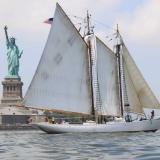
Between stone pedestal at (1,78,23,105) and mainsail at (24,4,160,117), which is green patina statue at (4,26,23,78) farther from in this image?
mainsail at (24,4,160,117)

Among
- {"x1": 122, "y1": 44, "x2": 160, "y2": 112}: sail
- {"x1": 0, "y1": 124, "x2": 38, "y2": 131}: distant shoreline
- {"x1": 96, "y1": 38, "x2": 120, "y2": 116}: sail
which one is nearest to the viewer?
{"x1": 122, "y1": 44, "x2": 160, "y2": 112}: sail

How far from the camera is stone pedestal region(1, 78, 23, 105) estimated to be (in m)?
164

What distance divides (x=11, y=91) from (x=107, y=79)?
87.1m

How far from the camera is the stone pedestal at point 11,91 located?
16394 cm

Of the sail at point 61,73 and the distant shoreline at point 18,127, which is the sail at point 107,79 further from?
the distant shoreline at point 18,127

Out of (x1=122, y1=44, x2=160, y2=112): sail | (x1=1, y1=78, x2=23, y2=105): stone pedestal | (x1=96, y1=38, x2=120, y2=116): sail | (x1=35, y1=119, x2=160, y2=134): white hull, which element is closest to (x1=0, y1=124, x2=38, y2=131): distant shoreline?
(x1=1, y1=78, x2=23, y2=105): stone pedestal

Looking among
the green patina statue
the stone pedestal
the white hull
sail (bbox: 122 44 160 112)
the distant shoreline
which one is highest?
the green patina statue

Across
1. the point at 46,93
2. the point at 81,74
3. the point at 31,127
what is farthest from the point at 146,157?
the point at 31,127

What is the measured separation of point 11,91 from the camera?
164000 mm

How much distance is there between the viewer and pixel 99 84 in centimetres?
7900

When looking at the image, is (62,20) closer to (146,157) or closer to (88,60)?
(88,60)

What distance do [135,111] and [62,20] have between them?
55.1 feet

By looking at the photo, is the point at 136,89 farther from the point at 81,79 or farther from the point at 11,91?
the point at 11,91

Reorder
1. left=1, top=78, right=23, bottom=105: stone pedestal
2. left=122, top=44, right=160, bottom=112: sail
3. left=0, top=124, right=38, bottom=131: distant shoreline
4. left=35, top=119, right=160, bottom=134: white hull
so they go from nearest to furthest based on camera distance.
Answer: left=122, top=44, right=160, bottom=112: sail, left=35, top=119, right=160, bottom=134: white hull, left=0, top=124, right=38, bottom=131: distant shoreline, left=1, top=78, right=23, bottom=105: stone pedestal
